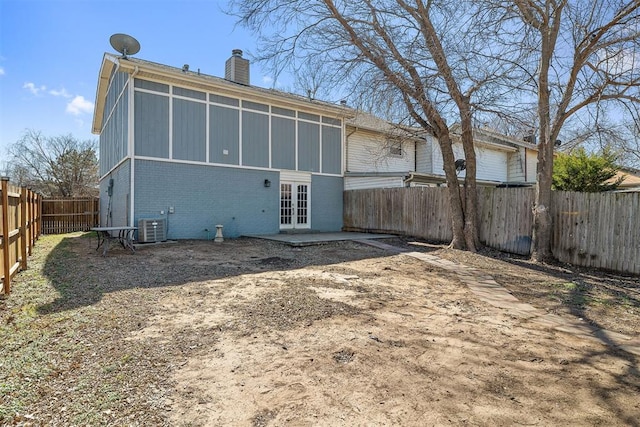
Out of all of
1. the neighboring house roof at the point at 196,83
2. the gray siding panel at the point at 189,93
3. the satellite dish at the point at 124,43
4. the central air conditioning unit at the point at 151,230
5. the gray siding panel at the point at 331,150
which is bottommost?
the central air conditioning unit at the point at 151,230

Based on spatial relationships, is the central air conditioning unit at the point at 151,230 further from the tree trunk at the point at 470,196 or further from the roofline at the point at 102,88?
the tree trunk at the point at 470,196

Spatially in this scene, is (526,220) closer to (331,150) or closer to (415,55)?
(415,55)

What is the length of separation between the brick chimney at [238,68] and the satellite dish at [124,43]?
3.79 metres

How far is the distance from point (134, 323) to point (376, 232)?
10135 millimetres

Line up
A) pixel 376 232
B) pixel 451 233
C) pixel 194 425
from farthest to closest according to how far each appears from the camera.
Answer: pixel 376 232, pixel 451 233, pixel 194 425

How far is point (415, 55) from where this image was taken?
849cm

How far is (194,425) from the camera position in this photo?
80.0 inches

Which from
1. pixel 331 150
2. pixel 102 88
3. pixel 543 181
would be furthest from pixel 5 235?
pixel 102 88

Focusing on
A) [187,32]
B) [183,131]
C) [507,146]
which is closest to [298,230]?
[183,131]

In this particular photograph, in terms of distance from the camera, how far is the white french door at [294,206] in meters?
12.9

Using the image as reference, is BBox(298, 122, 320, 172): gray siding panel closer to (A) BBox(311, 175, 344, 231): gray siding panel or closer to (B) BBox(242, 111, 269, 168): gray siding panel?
(A) BBox(311, 175, 344, 231): gray siding panel

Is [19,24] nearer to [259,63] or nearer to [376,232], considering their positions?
[259,63]

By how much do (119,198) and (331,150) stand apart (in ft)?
25.8

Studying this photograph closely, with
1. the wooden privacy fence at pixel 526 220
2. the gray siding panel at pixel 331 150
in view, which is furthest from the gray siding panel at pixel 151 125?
the wooden privacy fence at pixel 526 220
